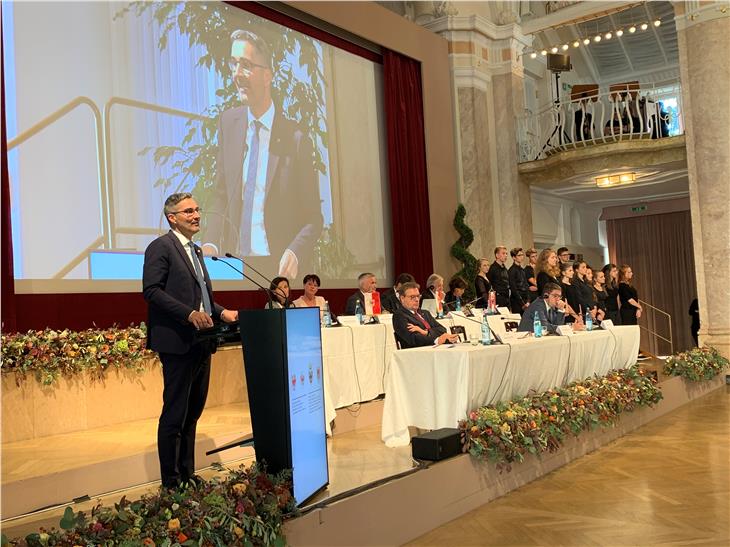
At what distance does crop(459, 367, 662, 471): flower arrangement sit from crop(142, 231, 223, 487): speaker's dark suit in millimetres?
1505

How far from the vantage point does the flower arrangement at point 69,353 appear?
4.69 meters

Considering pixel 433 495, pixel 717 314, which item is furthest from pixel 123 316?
pixel 717 314

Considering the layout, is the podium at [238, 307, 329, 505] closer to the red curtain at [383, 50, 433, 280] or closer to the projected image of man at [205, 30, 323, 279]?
the projected image of man at [205, 30, 323, 279]

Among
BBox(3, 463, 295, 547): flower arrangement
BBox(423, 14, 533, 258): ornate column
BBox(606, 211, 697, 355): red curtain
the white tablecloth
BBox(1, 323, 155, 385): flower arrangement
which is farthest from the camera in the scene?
BBox(606, 211, 697, 355): red curtain

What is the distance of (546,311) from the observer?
18.9 ft

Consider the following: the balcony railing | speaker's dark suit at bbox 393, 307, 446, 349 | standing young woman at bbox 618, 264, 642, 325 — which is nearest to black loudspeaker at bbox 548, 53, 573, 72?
the balcony railing

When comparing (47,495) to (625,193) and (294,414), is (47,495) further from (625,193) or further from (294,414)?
(625,193)

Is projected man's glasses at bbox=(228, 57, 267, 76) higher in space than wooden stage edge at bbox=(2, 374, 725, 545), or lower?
higher

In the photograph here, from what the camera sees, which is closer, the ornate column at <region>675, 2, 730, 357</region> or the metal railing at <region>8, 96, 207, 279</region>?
the metal railing at <region>8, 96, 207, 279</region>

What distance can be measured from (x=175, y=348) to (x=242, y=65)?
5511 mm

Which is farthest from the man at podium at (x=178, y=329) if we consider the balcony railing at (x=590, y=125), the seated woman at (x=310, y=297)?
the balcony railing at (x=590, y=125)

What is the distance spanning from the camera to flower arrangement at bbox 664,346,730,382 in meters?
7.14

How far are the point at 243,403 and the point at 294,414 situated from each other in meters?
3.45

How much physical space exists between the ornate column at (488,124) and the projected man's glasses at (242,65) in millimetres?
3910
